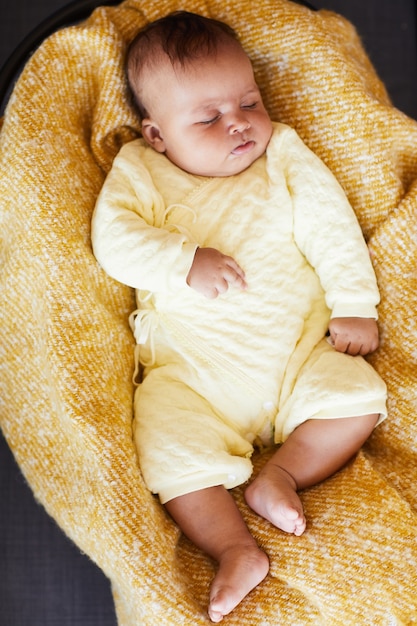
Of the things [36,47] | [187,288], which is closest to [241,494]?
[187,288]

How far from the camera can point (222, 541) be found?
3.50 ft

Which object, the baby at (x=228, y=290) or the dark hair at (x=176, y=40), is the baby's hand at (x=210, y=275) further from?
the dark hair at (x=176, y=40)

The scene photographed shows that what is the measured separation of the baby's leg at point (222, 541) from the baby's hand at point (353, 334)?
0.92 feet

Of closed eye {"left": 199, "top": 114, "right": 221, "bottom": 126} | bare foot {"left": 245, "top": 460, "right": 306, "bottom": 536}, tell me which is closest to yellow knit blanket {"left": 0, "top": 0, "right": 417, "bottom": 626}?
bare foot {"left": 245, "top": 460, "right": 306, "bottom": 536}

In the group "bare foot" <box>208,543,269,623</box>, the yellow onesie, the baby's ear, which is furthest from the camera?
the baby's ear

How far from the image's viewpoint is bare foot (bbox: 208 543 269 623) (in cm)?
101

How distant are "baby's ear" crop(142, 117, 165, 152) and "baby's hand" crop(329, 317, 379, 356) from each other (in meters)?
0.39

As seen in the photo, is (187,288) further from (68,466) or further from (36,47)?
(36,47)

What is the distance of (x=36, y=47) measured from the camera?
1345mm

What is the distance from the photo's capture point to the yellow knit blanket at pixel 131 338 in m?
1.04

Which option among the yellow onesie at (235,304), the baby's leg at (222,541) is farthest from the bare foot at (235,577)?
the yellow onesie at (235,304)

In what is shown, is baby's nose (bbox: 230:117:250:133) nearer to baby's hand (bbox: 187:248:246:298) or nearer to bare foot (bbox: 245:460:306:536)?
baby's hand (bbox: 187:248:246:298)

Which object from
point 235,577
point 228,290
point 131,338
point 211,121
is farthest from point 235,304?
point 235,577

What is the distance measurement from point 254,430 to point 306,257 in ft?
0.94
